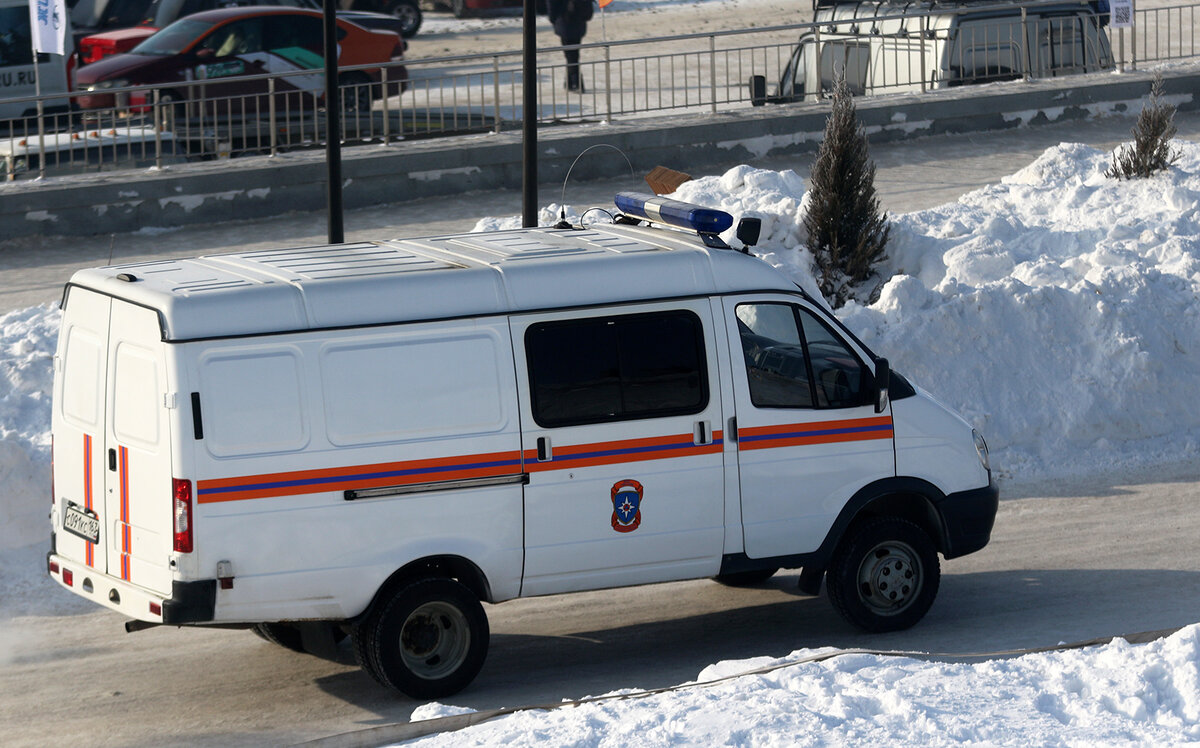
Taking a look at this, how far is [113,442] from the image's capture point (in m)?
7.77

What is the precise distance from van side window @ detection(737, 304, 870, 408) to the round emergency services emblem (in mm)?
810

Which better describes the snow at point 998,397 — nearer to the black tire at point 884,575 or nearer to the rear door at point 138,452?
the black tire at point 884,575

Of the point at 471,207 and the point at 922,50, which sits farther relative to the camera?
the point at 922,50

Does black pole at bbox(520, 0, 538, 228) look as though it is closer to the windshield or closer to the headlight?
the headlight

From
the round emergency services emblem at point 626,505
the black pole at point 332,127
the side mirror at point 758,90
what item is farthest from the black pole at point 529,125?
the side mirror at point 758,90

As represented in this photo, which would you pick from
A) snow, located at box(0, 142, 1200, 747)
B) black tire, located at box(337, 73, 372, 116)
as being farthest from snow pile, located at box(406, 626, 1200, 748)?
black tire, located at box(337, 73, 372, 116)

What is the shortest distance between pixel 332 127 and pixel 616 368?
5847 millimetres

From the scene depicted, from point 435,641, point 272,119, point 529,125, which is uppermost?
point 272,119

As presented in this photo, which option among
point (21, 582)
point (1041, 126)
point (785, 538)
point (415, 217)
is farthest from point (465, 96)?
point (785, 538)

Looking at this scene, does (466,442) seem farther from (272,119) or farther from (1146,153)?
(1146,153)

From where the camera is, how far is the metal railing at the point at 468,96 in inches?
→ 706

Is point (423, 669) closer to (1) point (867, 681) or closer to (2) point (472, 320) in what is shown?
(2) point (472, 320)

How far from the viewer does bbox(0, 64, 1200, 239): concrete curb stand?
57.3 feet

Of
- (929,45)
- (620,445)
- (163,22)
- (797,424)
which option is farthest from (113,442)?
(163,22)
